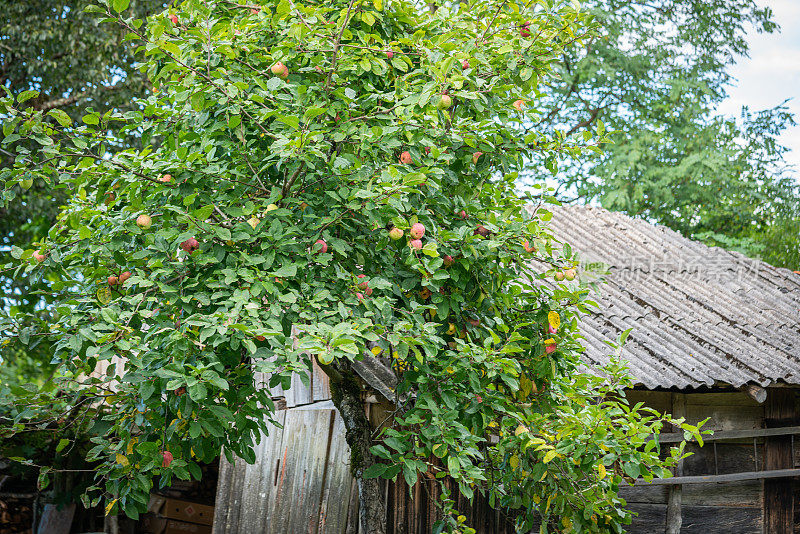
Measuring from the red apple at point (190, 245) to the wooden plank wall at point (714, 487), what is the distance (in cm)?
439

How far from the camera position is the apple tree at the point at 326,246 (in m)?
3.24

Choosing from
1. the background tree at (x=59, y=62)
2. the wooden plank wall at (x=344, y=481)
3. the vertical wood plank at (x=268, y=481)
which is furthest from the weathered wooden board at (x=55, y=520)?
the background tree at (x=59, y=62)

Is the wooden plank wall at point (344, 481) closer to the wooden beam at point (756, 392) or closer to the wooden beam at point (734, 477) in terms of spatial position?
the wooden beam at point (734, 477)

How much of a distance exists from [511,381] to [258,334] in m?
1.25

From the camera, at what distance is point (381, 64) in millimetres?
3570

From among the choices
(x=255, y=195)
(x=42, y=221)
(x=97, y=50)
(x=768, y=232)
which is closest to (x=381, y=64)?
(x=255, y=195)

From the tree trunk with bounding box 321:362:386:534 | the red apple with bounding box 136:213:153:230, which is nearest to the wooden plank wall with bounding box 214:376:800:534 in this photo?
the tree trunk with bounding box 321:362:386:534

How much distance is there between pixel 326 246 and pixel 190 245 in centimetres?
61

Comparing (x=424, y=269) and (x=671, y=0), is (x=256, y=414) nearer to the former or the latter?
(x=424, y=269)

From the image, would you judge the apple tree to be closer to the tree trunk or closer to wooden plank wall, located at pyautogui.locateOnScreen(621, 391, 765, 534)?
the tree trunk

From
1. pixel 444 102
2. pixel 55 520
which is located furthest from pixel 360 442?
pixel 55 520

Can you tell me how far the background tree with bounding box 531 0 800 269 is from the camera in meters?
13.7

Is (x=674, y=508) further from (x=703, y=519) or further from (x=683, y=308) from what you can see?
(x=683, y=308)

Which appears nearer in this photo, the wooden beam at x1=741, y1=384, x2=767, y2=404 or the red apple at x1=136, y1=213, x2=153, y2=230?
the red apple at x1=136, y1=213, x2=153, y2=230
